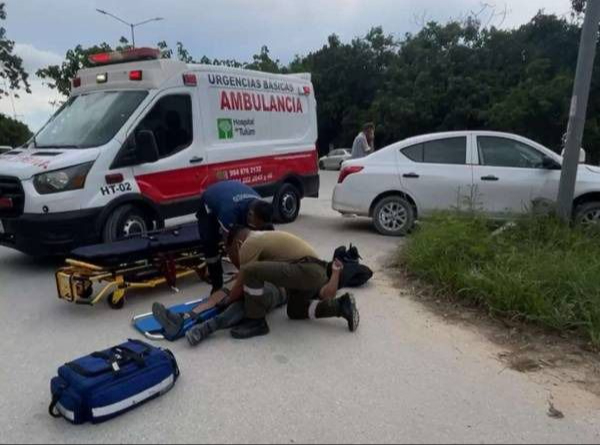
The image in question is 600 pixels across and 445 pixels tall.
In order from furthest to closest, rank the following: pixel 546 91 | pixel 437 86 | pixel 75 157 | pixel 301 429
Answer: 1. pixel 437 86
2. pixel 546 91
3. pixel 75 157
4. pixel 301 429

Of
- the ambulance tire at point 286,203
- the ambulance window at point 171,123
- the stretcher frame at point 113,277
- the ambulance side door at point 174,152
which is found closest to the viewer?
the stretcher frame at point 113,277

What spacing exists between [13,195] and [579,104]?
269 inches

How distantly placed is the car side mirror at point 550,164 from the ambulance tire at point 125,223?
5.59 metres

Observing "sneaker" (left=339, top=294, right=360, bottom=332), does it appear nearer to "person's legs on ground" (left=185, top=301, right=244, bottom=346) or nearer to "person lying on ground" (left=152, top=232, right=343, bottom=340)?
"person lying on ground" (left=152, top=232, right=343, bottom=340)

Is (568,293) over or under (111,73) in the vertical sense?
under

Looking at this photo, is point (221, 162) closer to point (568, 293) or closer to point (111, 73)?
point (111, 73)

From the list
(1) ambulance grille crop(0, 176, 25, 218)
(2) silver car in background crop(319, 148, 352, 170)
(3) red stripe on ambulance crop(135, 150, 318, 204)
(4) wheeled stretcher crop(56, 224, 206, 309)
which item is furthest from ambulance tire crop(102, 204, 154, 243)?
(2) silver car in background crop(319, 148, 352, 170)

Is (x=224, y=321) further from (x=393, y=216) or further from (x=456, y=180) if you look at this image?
(x=456, y=180)

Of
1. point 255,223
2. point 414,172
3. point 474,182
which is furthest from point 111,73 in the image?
point 474,182

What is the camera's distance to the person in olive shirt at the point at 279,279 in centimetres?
429

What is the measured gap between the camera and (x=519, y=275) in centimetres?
504

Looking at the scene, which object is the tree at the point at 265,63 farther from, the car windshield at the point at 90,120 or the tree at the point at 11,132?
the car windshield at the point at 90,120

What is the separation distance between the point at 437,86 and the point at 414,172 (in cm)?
2647

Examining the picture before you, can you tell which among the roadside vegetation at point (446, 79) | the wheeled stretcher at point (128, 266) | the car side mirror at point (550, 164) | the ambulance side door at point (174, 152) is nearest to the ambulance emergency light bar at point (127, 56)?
the ambulance side door at point (174, 152)
